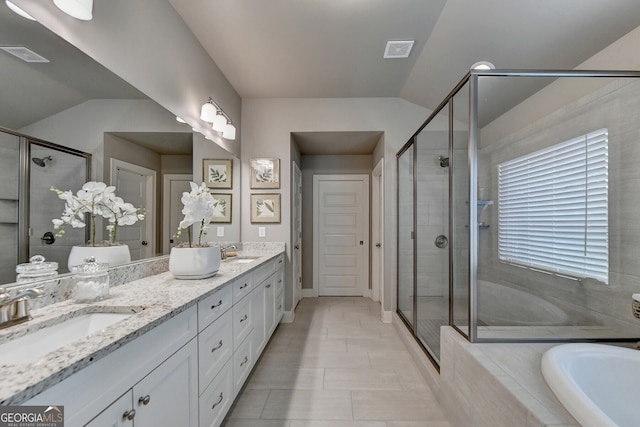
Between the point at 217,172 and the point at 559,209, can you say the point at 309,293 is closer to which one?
the point at 217,172

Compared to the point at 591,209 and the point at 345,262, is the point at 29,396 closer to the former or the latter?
the point at 591,209

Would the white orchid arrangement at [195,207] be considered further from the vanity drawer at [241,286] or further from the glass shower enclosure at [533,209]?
the glass shower enclosure at [533,209]

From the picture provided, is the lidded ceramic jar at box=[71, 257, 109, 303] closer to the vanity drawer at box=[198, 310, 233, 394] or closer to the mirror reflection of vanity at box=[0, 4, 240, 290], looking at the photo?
the mirror reflection of vanity at box=[0, 4, 240, 290]

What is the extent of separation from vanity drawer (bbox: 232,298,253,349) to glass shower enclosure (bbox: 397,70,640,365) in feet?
4.50

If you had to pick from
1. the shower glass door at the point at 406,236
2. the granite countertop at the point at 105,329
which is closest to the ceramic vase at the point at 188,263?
the granite countertop at the point at 105,329

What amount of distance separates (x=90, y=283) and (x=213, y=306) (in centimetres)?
54

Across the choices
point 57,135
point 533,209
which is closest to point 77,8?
point 57,135

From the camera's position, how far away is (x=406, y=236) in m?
3.15

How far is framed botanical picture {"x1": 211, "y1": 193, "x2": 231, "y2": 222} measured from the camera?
9.80 feet

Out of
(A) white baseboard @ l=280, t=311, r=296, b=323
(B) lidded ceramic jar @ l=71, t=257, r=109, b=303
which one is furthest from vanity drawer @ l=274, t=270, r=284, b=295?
(B) lidded ceramic jar @ l=71, t=257, r=109, b=303

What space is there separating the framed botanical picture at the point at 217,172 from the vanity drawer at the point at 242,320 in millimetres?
1273

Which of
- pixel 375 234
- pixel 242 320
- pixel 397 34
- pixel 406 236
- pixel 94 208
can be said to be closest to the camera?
pixel 94 208

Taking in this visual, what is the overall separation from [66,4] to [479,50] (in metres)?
2.61

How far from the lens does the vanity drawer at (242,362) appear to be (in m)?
1.70
